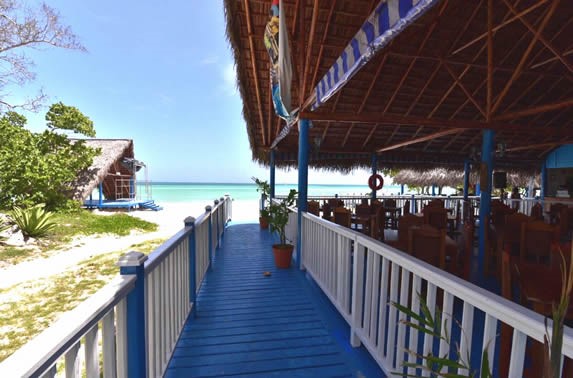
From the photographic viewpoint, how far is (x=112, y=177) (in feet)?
63.3

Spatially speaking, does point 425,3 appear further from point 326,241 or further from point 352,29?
point 352,29

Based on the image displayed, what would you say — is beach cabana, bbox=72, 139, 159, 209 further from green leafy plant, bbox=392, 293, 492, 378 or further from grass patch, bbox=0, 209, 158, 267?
green leafy plant, bbox=392, 293, 492, 378

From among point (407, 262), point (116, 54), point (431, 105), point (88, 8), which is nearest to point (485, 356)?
point (407, 262)

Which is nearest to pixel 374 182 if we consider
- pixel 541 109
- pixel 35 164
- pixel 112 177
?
pixel 541 109

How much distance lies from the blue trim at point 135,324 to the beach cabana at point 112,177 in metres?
16.0

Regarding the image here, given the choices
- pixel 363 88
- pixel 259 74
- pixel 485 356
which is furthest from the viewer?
pixel 363 88

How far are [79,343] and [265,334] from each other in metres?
2.00

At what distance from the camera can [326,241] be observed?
3.14m

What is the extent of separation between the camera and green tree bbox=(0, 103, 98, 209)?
394 inches

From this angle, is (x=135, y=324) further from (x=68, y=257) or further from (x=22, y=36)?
(x=22, y=36)

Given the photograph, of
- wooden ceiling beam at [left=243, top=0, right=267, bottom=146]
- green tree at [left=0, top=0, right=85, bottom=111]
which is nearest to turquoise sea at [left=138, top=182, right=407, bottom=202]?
green tree at [left=0, top=0, right=85, bottom=111]

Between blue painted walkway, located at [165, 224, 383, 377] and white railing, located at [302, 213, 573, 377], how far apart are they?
0.22 metres

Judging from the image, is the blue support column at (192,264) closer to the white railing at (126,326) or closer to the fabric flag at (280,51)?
the white railing at (126,326)

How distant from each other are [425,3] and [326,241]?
7.74 feet
